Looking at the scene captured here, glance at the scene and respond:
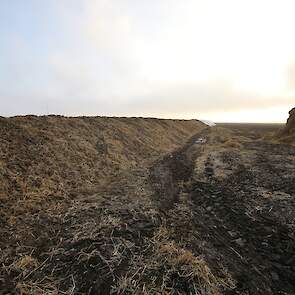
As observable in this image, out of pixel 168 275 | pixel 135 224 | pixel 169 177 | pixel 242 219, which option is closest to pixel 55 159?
pixel 169 177

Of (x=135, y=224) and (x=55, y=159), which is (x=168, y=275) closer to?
(x=135, y=224)

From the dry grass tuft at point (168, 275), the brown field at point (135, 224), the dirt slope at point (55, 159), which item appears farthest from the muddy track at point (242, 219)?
the dirt slope at point (55, 159)

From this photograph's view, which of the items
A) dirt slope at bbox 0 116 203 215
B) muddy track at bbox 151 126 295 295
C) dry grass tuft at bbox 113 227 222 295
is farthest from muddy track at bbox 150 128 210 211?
dry grass tuft at bbox 113 227 222 295

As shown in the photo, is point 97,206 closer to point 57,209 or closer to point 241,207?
point 57,209

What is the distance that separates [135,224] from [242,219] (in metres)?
4.01

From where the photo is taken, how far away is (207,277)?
7.80m

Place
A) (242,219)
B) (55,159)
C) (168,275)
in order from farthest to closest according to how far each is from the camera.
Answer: (55,159) → (242,219) → (168,275)

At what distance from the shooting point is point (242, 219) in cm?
1213

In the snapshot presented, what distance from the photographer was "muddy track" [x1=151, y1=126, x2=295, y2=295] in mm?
8445

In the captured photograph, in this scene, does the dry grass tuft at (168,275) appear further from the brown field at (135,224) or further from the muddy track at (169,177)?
the muddy track at (169,177)

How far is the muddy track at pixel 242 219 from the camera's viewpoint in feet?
27.7

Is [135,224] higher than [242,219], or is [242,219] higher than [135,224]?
[135,224]

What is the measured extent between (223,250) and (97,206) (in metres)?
5.86

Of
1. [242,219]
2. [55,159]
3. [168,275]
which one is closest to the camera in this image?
[168,275]
